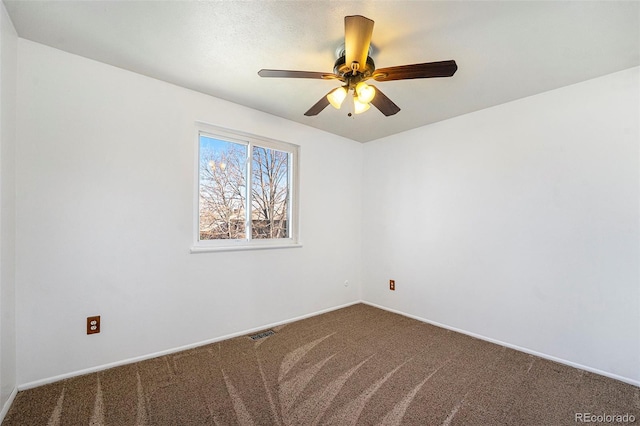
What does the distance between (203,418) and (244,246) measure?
1.47 meters

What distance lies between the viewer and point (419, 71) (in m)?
1.62

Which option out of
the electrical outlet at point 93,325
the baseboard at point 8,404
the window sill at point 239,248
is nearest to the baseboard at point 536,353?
the window sill at point 239,248

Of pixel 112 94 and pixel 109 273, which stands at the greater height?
pixel 112 94

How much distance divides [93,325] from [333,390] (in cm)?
177

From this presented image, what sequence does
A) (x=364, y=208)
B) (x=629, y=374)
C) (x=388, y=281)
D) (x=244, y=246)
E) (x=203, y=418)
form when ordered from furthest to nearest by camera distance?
1. (x=364, y=208)
2. (x=388, y=281)
3. (x=244, y=246)
4. (x=629, y=374)
5. (x=203, y=418)

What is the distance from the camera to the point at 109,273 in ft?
6.86

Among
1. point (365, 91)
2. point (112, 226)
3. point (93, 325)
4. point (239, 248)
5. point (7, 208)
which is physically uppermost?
point (365, 91)

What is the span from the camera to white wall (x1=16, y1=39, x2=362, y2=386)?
1.85 m

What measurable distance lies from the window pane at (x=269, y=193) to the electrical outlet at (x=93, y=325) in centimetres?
140

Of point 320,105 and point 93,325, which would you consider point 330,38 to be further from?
point 93,325

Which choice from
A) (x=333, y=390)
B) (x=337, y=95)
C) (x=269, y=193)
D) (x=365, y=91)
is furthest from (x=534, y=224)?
(x=269, y=193)

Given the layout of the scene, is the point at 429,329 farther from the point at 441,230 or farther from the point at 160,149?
the point at 160,149

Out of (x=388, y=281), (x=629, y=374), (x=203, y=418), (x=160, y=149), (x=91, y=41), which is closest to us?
(x=203, y=418)

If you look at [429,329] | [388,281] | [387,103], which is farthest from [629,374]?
[387,103]
